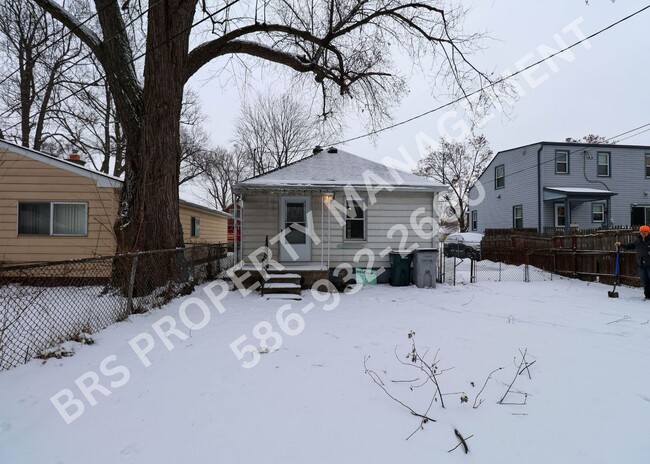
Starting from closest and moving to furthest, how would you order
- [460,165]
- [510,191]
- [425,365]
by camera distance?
[425,365], [510,191], [460,165]

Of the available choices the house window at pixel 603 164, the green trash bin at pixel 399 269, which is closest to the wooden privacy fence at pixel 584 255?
the green trash bin at pixel 399 269

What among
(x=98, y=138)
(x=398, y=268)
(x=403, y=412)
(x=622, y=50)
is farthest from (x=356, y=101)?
(x=98, y=138)

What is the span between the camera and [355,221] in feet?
33.5

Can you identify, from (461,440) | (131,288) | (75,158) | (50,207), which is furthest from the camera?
(75,158)

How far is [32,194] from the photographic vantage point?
9359 millimetres

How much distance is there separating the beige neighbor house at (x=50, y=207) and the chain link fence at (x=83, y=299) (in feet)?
2.87

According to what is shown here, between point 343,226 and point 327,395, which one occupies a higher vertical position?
point 343,226

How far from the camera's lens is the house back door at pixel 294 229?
9797 millimetres

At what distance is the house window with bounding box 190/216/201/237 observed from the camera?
1567cm

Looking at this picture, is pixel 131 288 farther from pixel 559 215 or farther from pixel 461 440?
pixel 559 215

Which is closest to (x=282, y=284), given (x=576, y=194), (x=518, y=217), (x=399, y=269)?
(x=399, y=269)

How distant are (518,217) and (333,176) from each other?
16895 millimetres

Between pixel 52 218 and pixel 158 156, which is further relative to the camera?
pixel 52 218

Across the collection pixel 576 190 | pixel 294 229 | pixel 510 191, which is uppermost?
pixel 510 191
